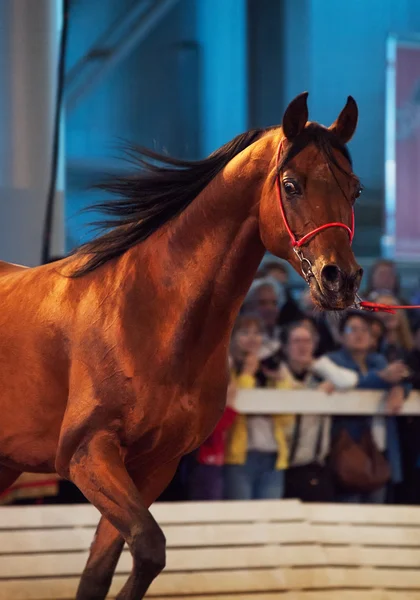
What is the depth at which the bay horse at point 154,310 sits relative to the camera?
273 cm

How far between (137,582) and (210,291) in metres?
0.90

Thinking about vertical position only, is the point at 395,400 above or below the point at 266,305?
below

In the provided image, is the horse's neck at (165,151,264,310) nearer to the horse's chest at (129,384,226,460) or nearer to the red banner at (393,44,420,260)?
the horse's chest at (129,384,226,460)

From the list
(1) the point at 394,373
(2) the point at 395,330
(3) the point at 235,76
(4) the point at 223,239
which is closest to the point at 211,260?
(4) the point at 223,239

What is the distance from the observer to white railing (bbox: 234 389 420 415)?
5086mm

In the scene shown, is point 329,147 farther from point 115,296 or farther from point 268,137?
point 115,296

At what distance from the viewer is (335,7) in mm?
11492

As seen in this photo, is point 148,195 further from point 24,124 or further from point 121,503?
point 24,124

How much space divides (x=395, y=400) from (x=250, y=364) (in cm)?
87

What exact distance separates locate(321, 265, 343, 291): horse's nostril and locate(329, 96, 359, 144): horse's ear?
522 millimetres

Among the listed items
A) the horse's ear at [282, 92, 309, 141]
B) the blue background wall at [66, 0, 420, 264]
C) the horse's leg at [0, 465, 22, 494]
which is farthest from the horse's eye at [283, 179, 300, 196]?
the blue background wall at [66, 0, 420, 264]

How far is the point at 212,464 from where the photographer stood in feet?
16.4

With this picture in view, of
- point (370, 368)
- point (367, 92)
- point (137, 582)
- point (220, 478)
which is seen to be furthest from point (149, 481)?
point (367, 92)

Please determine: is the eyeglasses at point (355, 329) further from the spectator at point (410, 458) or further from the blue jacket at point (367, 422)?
the spectator at point (410, 458)
